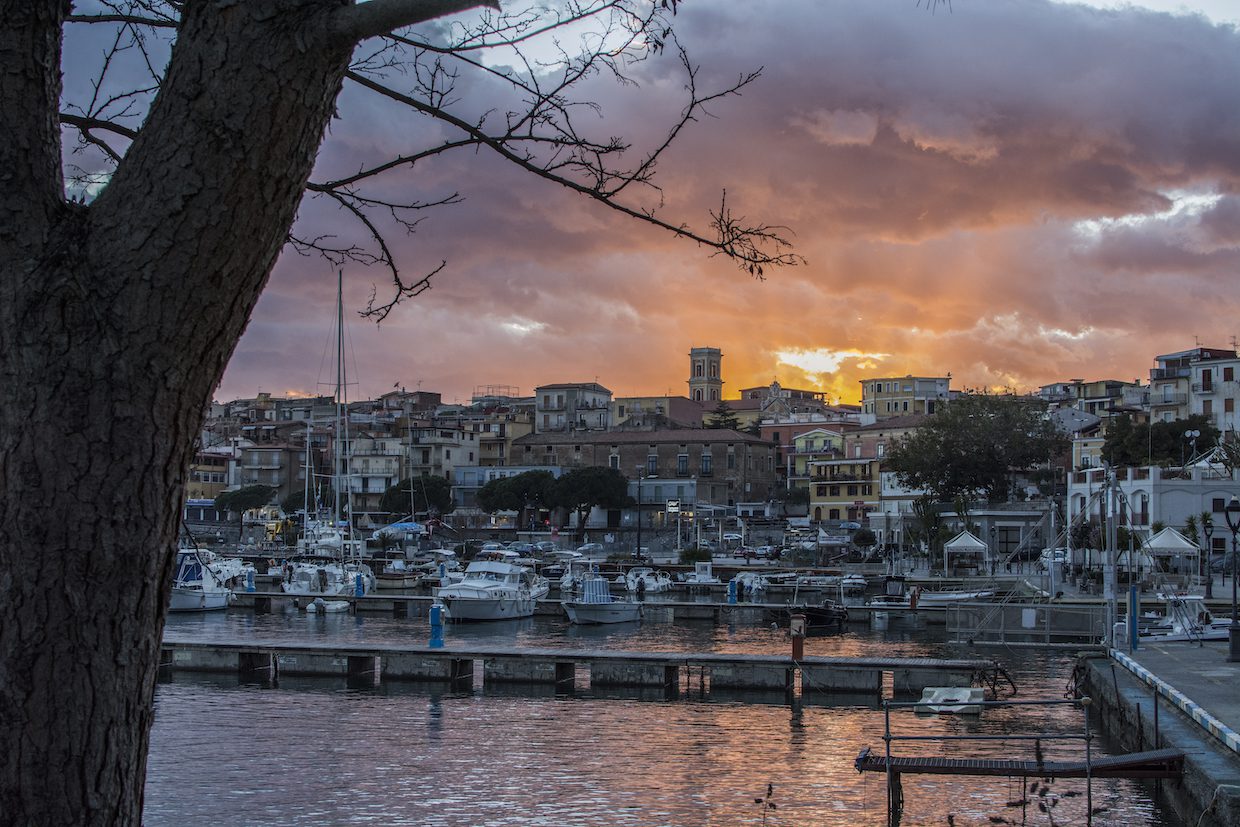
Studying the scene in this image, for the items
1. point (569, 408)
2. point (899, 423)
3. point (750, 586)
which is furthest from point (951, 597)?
point (569, 408)

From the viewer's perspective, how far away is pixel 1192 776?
14.0m

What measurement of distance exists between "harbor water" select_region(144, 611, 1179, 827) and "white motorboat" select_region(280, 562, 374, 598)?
2237 cm

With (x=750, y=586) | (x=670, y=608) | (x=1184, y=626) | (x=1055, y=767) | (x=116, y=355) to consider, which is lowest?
(x=670, y=608)

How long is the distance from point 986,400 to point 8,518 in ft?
251

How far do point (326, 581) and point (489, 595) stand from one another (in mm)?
11833

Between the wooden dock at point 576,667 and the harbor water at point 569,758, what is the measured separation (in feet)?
1.60

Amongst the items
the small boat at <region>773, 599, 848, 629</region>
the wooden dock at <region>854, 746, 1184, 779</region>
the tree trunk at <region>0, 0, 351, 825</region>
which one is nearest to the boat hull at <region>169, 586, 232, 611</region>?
the small boat at <region>773, 599, 848, 629</region>

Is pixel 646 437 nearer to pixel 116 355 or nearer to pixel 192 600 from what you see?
pixel 192 600

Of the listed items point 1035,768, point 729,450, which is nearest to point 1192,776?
point 1035,768

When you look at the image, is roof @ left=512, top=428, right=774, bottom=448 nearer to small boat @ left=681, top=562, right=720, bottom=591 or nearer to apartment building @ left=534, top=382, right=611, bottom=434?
apartment building @ left=534, top=382, right=611, bottom=434

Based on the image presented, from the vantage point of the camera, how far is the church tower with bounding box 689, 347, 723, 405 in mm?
158500

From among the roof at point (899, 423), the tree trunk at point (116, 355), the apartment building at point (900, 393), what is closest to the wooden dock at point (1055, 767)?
the tree trunk at point (116, 355)

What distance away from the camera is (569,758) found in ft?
65.9

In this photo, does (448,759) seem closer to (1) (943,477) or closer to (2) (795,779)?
(2) (795,779)
